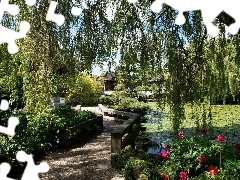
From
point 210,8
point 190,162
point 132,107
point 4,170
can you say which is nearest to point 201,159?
point 190,162

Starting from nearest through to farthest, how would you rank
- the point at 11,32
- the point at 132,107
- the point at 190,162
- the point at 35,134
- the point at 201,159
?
the point at 11,32 < the point at 201,159 < the point at 190,162 < the point at 35,134 < the point at 132,107

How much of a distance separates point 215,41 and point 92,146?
5626 millimetres

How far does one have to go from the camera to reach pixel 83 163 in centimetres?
820

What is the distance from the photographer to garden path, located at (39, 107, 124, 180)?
7109 millimetres

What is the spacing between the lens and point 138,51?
567 centimetres

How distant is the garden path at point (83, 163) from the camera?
7.11 metres

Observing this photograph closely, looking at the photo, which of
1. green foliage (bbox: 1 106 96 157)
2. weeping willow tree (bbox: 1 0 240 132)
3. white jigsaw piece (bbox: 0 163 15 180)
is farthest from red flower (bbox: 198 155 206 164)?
green foliage (bbox: 1 106 96 157)

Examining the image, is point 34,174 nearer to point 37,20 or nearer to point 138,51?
point 37,20

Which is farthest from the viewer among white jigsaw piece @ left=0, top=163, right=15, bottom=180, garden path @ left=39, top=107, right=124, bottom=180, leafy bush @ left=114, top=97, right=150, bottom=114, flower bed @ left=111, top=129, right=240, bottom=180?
leafy bush @ left=114, top=97, right=150, bottom=114

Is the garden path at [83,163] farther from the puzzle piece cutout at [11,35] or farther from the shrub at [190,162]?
the puzzle piece cutout at [11,35]

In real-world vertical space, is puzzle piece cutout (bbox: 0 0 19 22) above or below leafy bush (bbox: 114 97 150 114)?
above

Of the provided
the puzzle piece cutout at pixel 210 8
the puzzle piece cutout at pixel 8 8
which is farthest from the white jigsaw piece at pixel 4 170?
the puzzle piece cutout at pixel 210 8

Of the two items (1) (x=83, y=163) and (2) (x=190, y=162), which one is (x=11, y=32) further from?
(1) (x=83, y=163)

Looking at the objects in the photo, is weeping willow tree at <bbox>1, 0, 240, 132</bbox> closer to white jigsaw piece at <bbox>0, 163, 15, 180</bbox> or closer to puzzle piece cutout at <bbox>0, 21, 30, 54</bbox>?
puzzle piece cutout at <bbox>0, 21, 30, 54</bbox>
